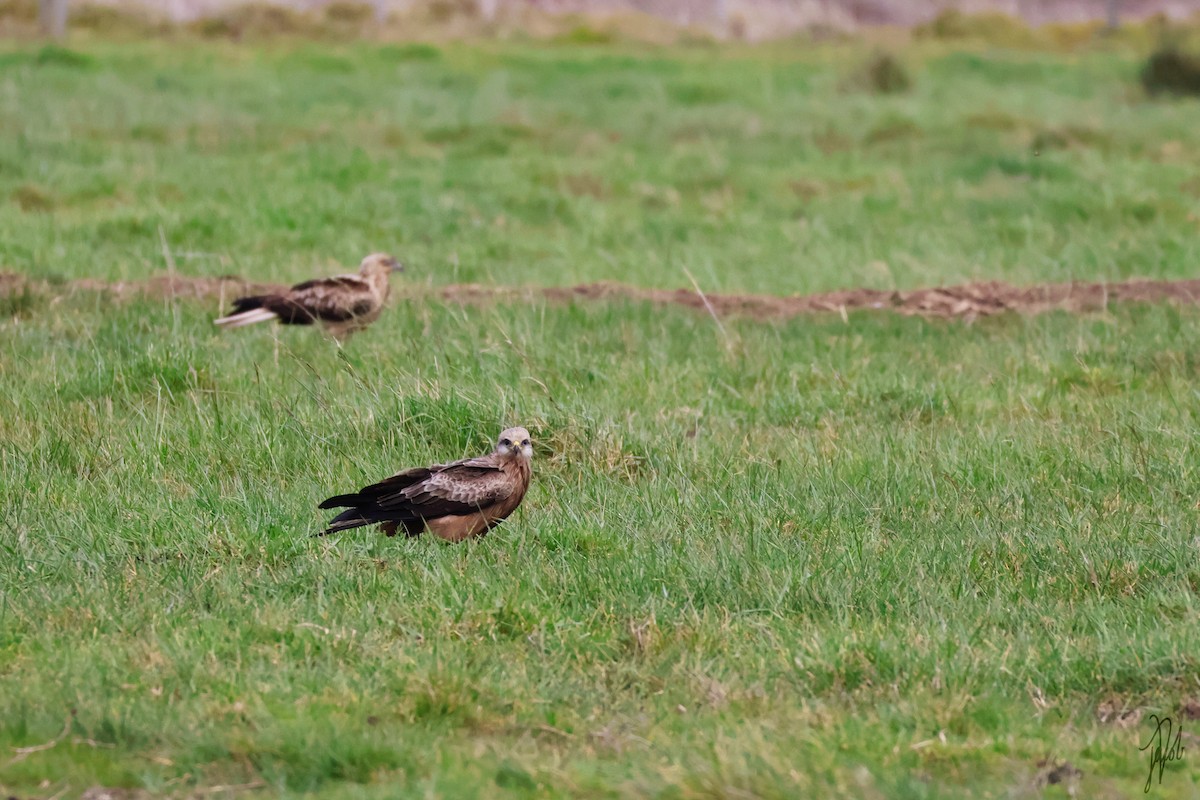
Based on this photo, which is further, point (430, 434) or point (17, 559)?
point (430, 434)

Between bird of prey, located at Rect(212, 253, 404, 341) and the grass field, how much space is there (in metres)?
0.21

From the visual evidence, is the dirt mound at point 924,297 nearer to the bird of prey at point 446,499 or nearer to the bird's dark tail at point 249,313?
the bird's dark tail at point 249,313

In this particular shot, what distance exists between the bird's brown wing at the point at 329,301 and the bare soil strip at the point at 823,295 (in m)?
0.95

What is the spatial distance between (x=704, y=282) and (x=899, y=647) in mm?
8116

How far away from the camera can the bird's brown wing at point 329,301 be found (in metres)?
9.86

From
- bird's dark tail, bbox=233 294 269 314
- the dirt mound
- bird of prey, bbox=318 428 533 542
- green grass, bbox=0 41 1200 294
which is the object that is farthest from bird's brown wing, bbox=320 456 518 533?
green grass, bbox=0 41 1200 294

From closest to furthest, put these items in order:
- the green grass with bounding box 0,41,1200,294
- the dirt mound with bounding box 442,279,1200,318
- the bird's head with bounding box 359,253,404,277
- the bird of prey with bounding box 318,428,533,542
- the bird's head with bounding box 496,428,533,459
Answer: the bird of prey with bounding box 318,428,533,542 → the bird's head with bounding box 496,428,533,459 → the bird's head with bounding box 359,253,404,277 → the dirt mound with bounding box 442,279,1200,318 → the green grass with bounding box 0,41,1200,294

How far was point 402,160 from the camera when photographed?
17.7m

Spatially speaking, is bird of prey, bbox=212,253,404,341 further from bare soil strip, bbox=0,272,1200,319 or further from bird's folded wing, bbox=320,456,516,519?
bird's folded wing, bbox=320,456,516,519

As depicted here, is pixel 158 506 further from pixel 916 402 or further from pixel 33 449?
pixel 916 402

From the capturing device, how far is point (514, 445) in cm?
617

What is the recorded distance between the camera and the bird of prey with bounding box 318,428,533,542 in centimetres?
595

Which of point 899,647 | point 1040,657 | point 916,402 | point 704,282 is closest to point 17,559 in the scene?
point 899,647

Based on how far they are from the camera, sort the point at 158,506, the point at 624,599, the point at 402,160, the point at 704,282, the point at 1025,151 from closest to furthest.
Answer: the point at 624,599
the point at 158,506
the point at 704,282
the point at 402,160
the point at 1025,151
